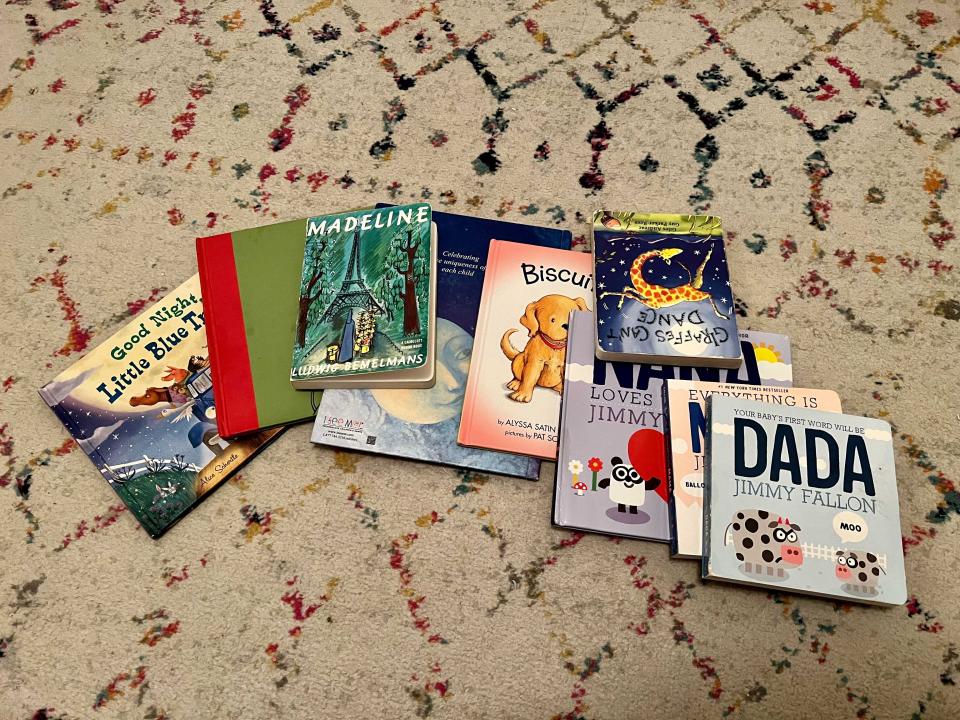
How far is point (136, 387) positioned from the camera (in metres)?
0.93

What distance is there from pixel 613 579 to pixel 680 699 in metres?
→ 0.15

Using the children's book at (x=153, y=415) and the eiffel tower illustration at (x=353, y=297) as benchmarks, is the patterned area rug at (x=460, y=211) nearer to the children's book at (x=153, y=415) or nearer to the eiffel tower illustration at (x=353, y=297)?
the children's book at (x=153, y=415)

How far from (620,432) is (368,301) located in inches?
15.4

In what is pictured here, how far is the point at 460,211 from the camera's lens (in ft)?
3.59

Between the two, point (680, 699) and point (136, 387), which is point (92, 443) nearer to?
point (136, 387)

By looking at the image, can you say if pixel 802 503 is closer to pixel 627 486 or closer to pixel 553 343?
pixel 627 486

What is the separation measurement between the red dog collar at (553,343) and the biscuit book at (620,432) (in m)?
0.02

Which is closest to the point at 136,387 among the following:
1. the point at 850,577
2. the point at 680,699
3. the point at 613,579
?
the point at 613,579

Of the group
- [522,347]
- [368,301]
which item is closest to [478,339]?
[522,347]

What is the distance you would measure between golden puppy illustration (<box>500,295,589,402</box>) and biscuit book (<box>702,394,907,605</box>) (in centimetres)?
21

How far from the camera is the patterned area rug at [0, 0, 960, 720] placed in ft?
2.56

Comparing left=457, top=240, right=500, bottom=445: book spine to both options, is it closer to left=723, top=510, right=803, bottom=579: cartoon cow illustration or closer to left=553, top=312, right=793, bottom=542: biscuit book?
left=553, top=312, right=793, bottom=542: biscuit book

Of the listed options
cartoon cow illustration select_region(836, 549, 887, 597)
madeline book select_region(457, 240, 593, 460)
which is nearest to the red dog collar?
madeline book select_region(457, 240, 593, 460)

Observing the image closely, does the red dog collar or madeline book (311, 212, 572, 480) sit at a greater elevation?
the red dog collar
